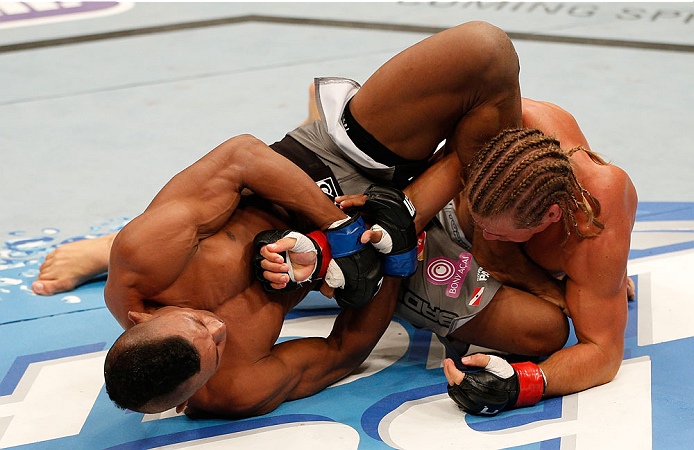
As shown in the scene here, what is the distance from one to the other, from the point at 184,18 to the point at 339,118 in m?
4.62

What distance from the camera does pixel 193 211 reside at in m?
2.21

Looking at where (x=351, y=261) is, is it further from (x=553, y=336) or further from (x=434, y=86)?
(x=553, y=336)

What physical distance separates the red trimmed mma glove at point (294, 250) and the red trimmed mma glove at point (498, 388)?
0.53 m

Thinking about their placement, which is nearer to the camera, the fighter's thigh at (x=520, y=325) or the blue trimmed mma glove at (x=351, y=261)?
the blue trimmed mma glove at (x=351, y=261)

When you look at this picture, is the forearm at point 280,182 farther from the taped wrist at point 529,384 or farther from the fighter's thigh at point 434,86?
the taped wrist at point 529,384

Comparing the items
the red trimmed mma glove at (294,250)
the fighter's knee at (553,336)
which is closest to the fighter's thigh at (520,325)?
the fighter's knee at (553,336)

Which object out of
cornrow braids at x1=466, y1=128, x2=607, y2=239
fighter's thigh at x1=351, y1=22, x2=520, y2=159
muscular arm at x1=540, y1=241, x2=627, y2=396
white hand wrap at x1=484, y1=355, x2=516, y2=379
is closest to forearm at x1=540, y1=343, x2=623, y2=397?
muscular arm at x1=540, y1=241, x2=627, y2=396

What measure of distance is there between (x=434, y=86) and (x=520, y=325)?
0.81 meters

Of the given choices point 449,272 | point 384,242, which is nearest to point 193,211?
point 384,242

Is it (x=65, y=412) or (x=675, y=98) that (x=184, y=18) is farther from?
(x=65, y=412)

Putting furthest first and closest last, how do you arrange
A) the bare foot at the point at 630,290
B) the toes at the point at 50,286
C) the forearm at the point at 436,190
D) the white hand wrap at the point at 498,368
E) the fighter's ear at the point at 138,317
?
the toes at the point at 50,286 → the bare foot at the point at 630,290 → the forearm at the point at 436,190 → the white hand wrap at the point at 498,368 → the fighter's ear at the point at 138,317

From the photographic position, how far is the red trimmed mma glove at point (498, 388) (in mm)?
2273

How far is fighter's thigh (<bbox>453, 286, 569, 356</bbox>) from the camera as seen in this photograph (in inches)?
100

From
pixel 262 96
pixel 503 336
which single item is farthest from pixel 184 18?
pixel 503 336
